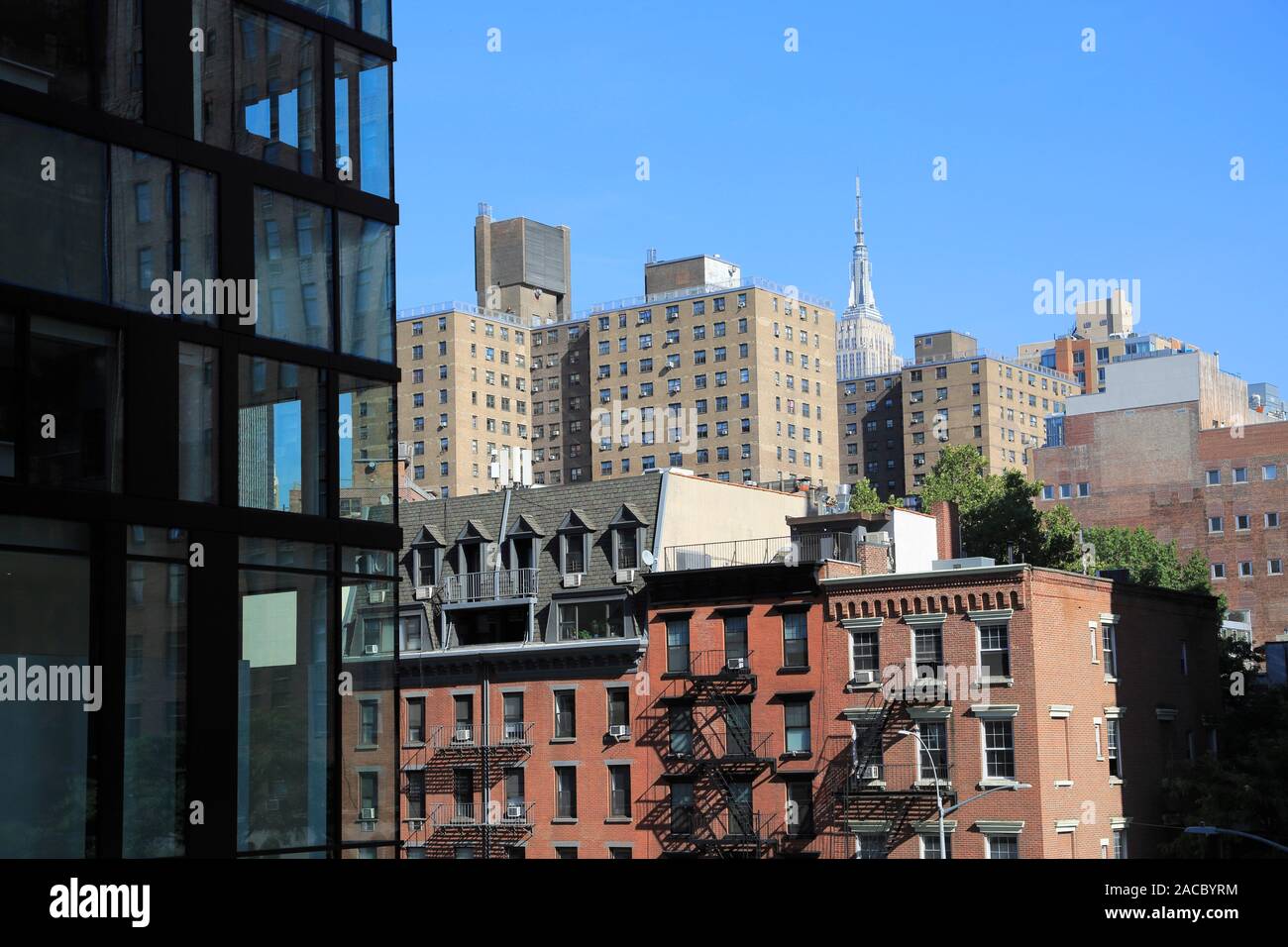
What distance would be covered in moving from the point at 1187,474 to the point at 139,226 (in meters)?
125

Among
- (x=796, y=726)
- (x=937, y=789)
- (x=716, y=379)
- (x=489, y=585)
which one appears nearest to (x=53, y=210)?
(x=937, y=789)

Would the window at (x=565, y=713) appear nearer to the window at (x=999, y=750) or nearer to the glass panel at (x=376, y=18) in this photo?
the window at (x=999, y=750)

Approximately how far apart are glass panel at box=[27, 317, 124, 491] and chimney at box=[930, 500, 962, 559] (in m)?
55.0

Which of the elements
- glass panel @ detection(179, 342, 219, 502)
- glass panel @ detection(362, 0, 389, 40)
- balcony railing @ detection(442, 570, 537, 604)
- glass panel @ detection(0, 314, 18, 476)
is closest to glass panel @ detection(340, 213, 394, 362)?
glass panel @ detection(179, 342, 219, 502)

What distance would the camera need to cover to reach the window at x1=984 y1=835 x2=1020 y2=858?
56.2 m

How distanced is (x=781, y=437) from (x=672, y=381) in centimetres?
1411

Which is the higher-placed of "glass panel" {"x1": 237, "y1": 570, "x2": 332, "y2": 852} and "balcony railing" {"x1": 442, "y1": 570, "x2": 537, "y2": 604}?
"balcony railing" {"x1": 442, "y1": 570, "x2": 537, "y2": 604}

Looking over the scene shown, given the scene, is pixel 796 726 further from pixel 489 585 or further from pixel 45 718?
pixel 45 718

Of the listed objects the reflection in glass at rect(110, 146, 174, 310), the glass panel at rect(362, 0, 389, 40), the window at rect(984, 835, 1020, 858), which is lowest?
the window at rect(984, 835, 1020, 858)

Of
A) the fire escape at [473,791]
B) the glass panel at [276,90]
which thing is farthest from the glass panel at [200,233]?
the fire escape at [473,791]

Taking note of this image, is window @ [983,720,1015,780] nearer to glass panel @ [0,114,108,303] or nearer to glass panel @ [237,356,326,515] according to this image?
glass panel @ [237,356,326,515]

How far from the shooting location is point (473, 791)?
2665 inches

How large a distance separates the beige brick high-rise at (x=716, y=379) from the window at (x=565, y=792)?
362 feet
